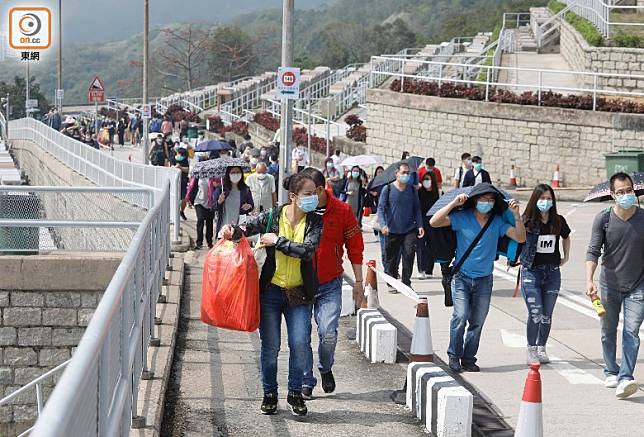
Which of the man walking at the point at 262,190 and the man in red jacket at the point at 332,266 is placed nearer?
the man in red jacket at the point at 332,266

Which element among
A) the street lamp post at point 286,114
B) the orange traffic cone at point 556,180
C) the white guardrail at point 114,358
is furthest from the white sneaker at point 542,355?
the orange traffic cone at point 556,180

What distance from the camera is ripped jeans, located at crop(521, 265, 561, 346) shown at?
1106cm

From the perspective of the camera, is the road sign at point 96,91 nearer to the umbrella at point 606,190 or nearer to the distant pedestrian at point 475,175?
the distant pedestrian at point 475,175

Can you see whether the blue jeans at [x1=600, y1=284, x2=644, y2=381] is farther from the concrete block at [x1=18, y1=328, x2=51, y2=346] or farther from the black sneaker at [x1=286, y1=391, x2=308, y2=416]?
the concrete block at [x1=18, y1=328, x2=51, y2=346]

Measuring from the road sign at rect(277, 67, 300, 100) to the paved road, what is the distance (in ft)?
14.4

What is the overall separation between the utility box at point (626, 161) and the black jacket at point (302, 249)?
67.0 feet

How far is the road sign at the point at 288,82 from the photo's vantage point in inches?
786

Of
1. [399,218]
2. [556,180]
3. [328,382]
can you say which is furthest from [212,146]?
[328,382]

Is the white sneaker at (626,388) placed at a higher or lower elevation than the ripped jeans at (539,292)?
lower

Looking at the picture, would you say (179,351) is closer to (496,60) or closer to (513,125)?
(513,125)

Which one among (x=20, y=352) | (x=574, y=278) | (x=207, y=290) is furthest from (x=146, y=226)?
(x=574, y=278)

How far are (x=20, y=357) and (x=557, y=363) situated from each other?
773 cm

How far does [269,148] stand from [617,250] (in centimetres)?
2337

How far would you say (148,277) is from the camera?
10383 mm
